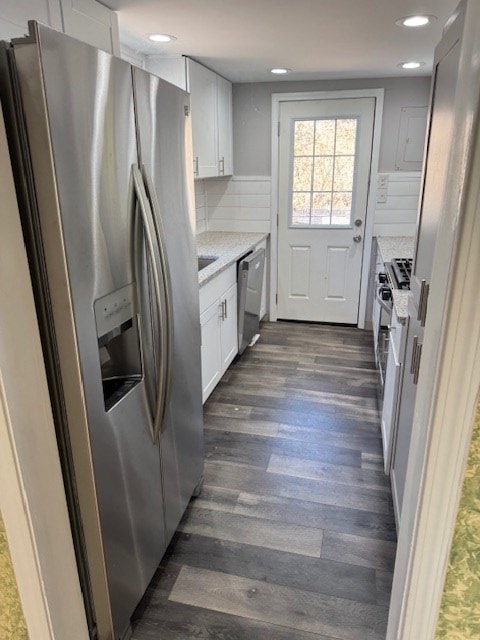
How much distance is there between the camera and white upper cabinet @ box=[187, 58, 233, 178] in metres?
3.02

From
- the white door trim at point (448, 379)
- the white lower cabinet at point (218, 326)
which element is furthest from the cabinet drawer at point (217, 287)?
the white door trim at point (448, 379)

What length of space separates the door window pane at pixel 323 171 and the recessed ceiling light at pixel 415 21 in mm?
1707

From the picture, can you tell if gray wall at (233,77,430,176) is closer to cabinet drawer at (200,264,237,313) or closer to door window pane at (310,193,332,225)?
door window pane at (310,193,332,225)

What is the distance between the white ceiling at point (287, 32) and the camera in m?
1.86

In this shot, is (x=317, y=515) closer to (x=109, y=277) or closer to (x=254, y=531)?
(x=254, y=531)

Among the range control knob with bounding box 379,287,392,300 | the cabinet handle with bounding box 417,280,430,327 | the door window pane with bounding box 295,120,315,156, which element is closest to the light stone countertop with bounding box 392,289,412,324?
the range control knob with bounding box 379,287,392,300

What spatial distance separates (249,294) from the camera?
349 centimetres

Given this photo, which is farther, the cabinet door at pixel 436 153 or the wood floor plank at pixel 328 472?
the wood floor plank at pixel 328 472

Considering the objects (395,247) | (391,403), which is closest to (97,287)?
(391,403)

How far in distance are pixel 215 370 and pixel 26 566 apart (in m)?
1.96

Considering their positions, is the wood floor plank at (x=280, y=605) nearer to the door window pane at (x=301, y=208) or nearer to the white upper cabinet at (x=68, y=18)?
the white upper cabinet at (x=68, y=18)

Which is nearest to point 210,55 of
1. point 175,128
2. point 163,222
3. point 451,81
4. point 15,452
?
point 175,128

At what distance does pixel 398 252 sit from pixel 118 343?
259 centimetres

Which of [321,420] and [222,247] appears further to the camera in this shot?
[222,247]
